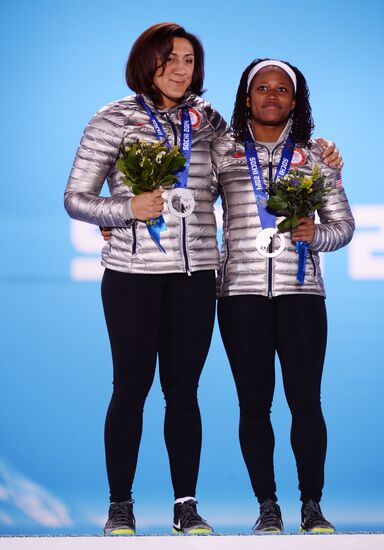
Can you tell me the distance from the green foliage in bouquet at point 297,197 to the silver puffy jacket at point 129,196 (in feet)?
0.78

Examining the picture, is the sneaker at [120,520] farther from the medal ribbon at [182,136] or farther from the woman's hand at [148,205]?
the medal ribbon at [182,136]

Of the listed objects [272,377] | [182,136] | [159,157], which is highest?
[182,136]

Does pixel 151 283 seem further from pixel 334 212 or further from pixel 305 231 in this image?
pixel 334 212

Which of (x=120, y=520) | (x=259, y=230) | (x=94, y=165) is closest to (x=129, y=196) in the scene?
(x=94, y=165)

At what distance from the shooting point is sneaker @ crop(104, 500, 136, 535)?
2.90 m

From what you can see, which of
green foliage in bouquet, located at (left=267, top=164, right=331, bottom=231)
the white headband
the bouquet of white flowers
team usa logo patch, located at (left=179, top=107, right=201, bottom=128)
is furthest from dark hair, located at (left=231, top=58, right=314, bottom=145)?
the bouquet of white flowers

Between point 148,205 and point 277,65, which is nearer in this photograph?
point 148,205

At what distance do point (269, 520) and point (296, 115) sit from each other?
134 cm

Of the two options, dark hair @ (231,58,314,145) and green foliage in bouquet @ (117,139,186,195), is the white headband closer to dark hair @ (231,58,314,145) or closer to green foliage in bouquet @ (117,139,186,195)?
dark hair @ (231,58,314,145)

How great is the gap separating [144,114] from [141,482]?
2341 mm

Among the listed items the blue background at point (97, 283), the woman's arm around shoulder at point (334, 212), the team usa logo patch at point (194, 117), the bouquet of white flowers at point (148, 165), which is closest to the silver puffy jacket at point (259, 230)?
the woman's arm around shoulder at point (334, 212)

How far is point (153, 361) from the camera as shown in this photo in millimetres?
3027

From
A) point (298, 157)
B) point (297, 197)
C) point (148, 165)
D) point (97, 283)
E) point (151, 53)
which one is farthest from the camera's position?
point (97, 283)

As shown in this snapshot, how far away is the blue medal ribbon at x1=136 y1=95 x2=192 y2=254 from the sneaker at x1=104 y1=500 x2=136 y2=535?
0.79m
